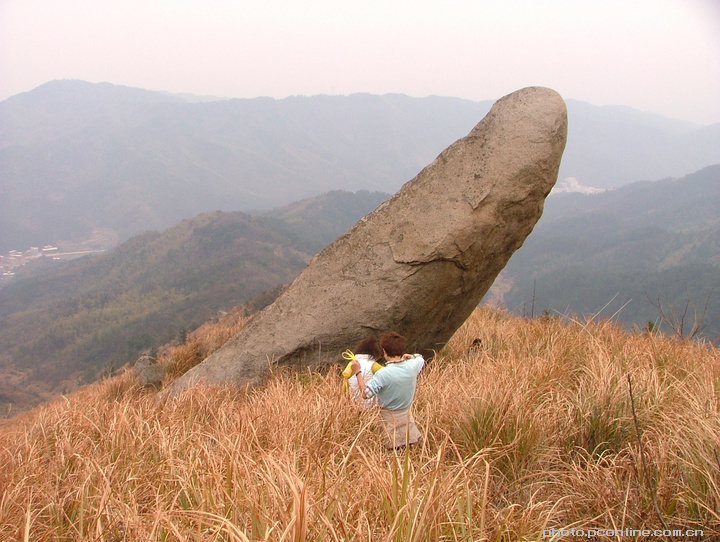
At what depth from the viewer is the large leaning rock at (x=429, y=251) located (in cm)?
550

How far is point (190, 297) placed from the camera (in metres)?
77.9

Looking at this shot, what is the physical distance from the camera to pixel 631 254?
403ft

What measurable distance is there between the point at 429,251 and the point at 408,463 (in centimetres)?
352

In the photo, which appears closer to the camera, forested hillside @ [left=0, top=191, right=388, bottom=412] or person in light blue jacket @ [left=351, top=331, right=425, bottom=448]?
person in light blue jacket @ [left=351, top=331, right=425, bottom=448]

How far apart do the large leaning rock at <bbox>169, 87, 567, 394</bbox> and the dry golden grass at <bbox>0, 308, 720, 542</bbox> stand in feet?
3.41

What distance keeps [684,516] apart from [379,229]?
4140 mm

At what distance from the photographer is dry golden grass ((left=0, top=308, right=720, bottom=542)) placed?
7.32 feet

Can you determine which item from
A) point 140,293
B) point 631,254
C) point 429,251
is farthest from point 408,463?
point 631,254

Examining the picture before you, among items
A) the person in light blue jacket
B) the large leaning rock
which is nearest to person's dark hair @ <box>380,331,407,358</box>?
the person in light blue jacket

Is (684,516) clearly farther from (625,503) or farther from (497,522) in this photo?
(497,522)

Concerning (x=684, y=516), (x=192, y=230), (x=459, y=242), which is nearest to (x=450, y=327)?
(x=459, y=242)

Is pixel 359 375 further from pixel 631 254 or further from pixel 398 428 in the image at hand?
pixel 631 254

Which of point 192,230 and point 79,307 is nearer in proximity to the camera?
point 79,307

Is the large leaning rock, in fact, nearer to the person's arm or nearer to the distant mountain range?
the person's arm
